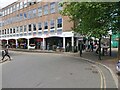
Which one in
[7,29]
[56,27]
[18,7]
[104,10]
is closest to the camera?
[104,10]

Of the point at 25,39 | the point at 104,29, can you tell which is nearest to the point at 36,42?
the point at 25,39

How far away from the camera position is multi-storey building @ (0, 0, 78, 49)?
45.7 m

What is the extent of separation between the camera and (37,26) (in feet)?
180

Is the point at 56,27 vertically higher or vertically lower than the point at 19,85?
higher

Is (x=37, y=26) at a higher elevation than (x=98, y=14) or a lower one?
higher

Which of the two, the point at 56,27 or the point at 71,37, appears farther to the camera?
the point at 56,27

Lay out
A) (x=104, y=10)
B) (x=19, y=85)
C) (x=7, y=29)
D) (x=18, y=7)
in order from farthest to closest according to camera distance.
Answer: (x=7, y=29) < (x=18, y=7) < (x=104, y=10) < (x=19, y=85)

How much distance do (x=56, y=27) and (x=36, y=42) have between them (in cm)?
989

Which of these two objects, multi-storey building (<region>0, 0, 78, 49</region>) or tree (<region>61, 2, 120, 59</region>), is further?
multi-storey building (<region>0, 0, 78, 49</region>)

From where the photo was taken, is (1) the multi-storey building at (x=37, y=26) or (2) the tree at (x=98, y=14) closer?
(2) the tree at (x=98, y=14)

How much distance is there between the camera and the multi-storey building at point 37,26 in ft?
150

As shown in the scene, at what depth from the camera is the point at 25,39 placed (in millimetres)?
60625

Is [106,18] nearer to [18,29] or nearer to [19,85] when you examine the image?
[19,85]

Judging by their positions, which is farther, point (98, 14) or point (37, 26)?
point (37, 26)
